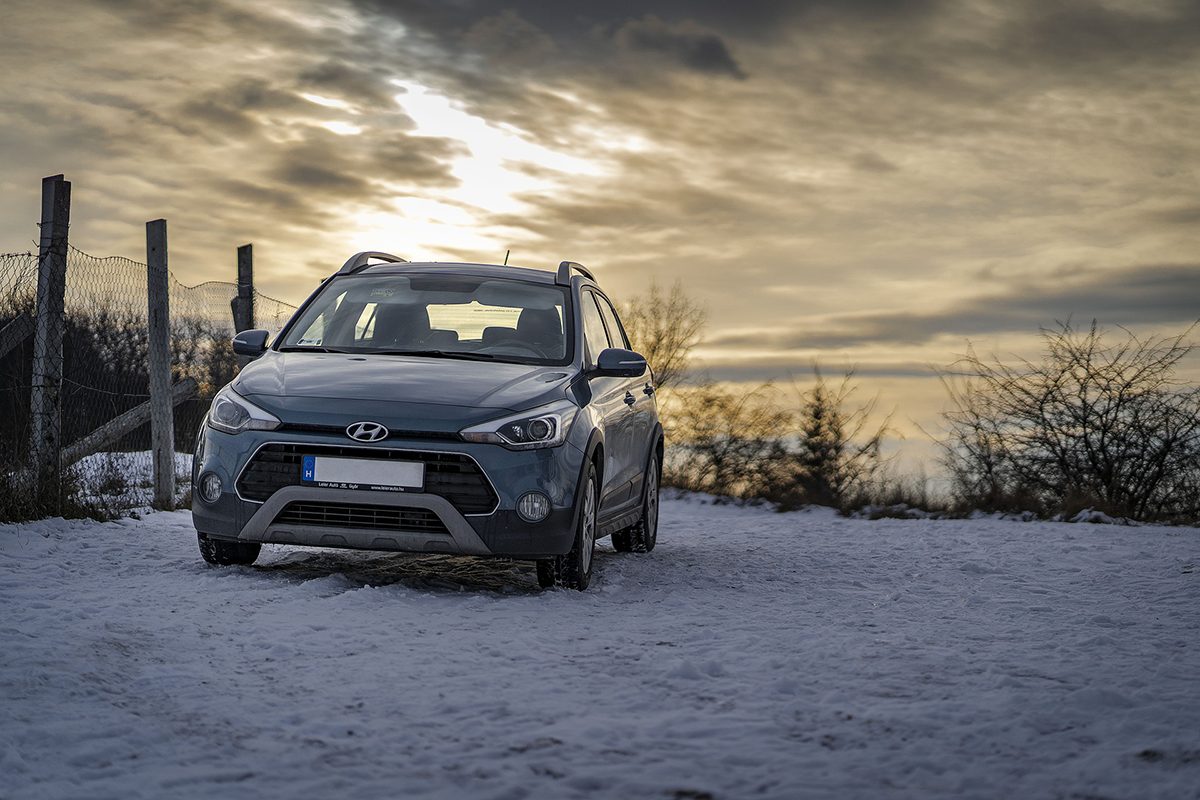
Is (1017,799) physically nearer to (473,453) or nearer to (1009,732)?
(1009,732)

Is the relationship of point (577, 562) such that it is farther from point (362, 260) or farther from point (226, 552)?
point (362, 260)

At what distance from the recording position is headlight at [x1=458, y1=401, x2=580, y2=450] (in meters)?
6.89

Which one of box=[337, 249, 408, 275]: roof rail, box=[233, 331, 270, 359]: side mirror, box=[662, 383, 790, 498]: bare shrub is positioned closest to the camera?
box=[233, 331, 270, 359]: side mirror

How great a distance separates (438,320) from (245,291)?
25.9 ft

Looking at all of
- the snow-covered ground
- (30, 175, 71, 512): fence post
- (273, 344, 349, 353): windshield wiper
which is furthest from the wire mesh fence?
(273, 344, 349, 353): windshield wiper

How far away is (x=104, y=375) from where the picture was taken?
14281 mm

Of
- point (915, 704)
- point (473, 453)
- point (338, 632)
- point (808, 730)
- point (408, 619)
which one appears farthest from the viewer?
point (473, 453)

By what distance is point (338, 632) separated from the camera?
575 cm

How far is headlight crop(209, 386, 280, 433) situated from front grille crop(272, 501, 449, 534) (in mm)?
469

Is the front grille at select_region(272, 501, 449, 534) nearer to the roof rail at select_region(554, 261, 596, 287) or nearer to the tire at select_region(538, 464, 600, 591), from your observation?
the tire at select_region(538, 464, 600, 591)

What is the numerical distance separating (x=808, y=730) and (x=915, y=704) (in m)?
0.60

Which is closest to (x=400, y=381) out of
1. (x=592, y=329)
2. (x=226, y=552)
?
(x=226, y=552)

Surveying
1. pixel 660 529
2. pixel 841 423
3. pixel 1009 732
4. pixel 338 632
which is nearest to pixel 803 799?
pixel 1009 732

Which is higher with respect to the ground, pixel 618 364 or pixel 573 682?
pixel 618 364
